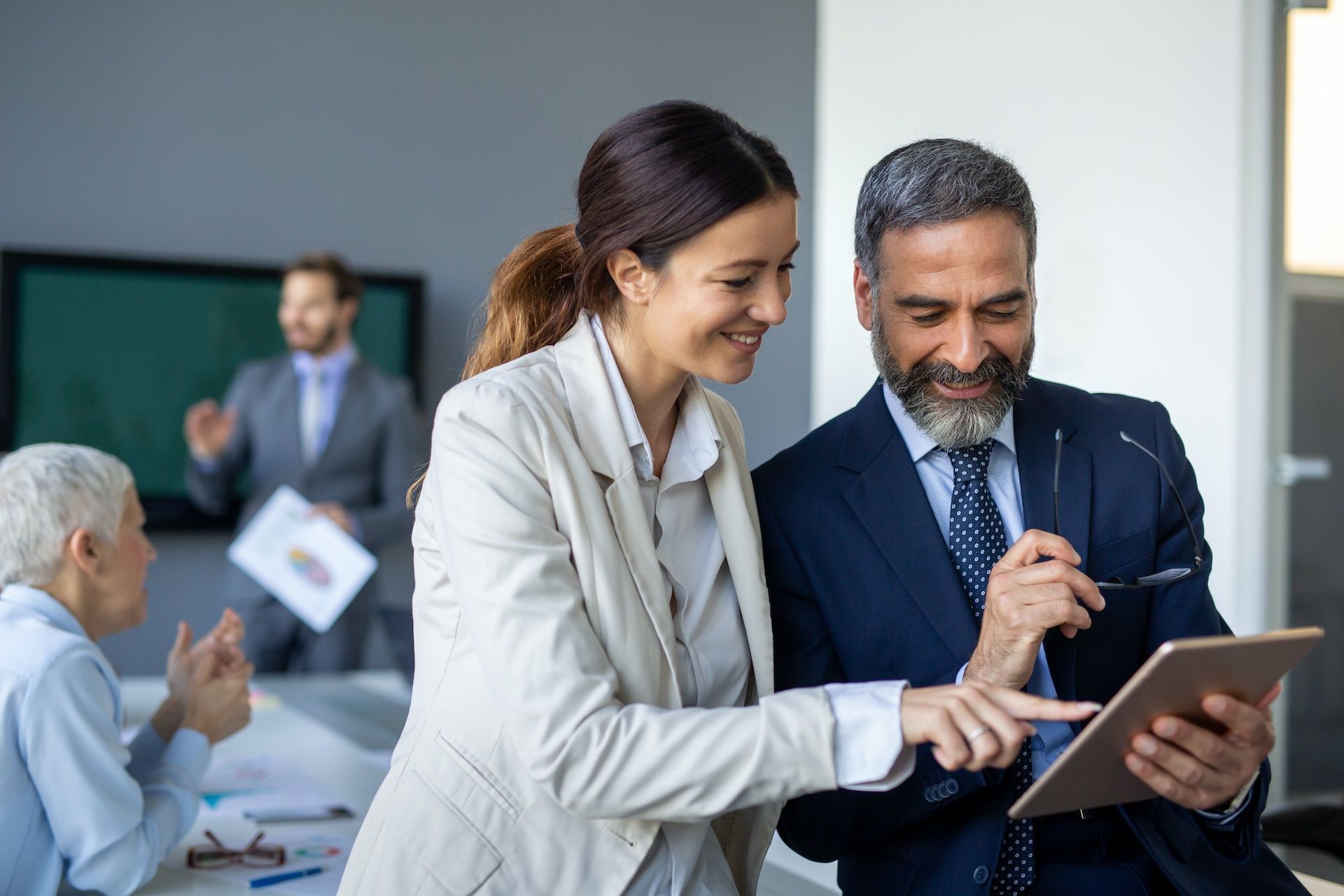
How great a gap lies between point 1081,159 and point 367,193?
3.03m

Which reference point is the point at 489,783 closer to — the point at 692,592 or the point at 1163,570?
the point at 692,592

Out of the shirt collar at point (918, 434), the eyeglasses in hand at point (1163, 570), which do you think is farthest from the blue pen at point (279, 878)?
the eyeglasses in hand at point (1163, 570)

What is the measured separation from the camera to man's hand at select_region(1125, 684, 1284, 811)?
1288 mm

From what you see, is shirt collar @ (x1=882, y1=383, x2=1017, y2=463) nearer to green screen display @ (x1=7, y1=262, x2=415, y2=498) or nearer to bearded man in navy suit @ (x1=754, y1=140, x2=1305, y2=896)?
bearded man in navy suit @ (x1=754, y1=140, x2=1305, y2=896)

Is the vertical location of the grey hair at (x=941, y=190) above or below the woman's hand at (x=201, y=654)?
above

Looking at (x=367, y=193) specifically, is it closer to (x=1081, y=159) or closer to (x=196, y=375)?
(x=196, y=375)

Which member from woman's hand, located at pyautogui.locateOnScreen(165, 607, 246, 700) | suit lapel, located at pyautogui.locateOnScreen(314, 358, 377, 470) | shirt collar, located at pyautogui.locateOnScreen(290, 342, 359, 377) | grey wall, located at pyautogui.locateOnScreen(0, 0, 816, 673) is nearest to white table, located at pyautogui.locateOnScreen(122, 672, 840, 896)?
woman's hand, located at pyautogui.locateOnScreen(165, 607, 246, 700)

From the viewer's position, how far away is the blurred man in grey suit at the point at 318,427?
15.9ft

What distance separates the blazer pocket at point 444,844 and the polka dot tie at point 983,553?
645mm

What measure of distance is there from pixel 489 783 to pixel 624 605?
234 mm

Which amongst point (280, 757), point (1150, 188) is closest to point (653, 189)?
point (280, 757)

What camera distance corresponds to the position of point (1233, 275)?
338 centimetres

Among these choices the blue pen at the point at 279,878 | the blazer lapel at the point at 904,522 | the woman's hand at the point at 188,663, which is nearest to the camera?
the blazer lapel at the point at 904,522

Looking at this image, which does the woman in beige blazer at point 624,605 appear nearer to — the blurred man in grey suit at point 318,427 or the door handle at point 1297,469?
the door handle at point 1297,469
